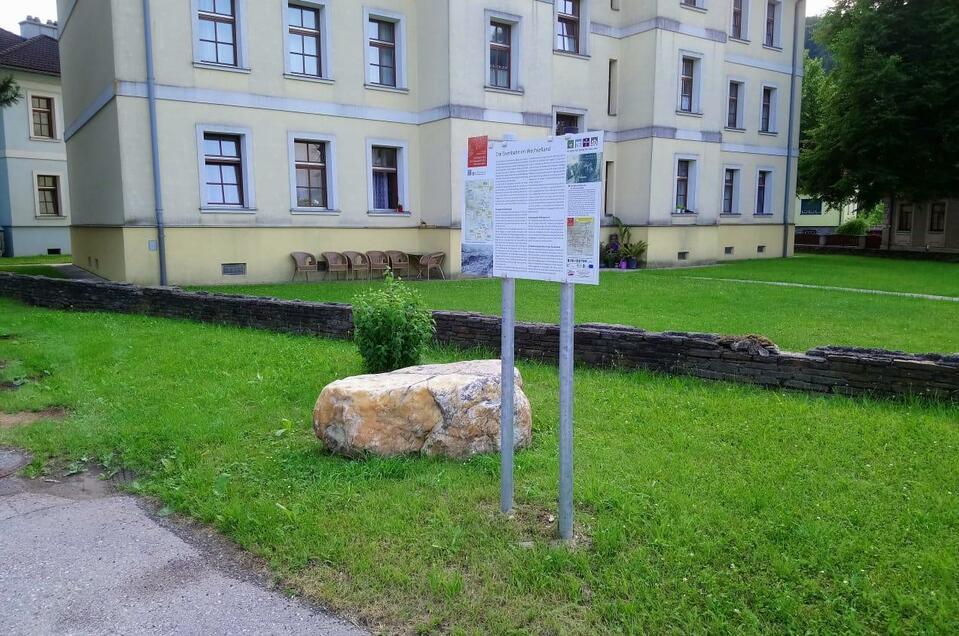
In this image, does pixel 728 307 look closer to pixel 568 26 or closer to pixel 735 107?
pixel 568 26

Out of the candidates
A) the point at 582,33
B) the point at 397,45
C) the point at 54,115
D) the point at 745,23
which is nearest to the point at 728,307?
the point at 397,45

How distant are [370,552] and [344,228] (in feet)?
54.3

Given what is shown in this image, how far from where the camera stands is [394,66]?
66.4 ft

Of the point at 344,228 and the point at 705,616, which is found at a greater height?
the point at 344,228

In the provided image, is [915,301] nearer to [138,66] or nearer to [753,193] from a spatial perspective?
[753,193]

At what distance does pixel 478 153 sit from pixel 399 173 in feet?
55.9

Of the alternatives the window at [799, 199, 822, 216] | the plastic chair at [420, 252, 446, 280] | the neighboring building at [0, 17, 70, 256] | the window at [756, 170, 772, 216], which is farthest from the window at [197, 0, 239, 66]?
the window at [799, 199, 822, 216]

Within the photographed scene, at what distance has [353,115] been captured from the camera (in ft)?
63.5

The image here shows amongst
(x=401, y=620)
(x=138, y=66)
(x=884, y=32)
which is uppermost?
(x=884, y=32)

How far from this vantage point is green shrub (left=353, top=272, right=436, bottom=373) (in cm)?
666

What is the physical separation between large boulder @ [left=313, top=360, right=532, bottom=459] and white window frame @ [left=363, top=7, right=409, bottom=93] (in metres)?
16.5

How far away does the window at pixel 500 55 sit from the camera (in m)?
20.6

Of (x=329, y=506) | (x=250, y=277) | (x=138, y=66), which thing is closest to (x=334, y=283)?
(x=250, y=277)

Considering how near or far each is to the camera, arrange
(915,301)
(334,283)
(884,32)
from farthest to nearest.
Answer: (884,32), (334,283), (915,301)
